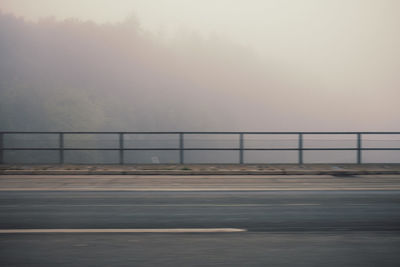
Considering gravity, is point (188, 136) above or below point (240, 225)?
above

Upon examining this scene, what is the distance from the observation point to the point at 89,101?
477 ft

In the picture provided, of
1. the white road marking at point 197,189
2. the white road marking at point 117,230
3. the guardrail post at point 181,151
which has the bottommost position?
the white road marking at point 117,230

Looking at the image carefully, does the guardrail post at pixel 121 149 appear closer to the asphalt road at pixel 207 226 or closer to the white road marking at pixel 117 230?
the asphalt road at pixel 207 226

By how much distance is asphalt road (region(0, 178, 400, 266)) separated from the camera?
5.43m

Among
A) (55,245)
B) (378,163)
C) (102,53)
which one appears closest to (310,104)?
(102,53)

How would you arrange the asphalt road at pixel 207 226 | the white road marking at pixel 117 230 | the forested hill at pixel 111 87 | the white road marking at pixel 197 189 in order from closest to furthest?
the asphalt road at pixel 207 226, the white road marking at pixel 117 230, the white road marking at pixel 197 189, the forested hill at pixel 111 87

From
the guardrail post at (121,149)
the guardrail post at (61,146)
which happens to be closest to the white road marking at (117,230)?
the guardrail post at (121,149)

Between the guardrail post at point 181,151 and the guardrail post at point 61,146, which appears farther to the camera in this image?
the guardrail post at point 181,151

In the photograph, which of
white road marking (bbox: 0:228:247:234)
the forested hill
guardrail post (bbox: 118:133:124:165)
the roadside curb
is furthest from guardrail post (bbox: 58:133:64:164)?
the forested hill

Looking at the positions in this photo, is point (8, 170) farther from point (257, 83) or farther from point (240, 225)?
point (257, 83)

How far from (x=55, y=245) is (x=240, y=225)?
2.87 meters

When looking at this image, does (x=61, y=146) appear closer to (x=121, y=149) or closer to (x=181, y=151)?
(x=121, y=149)

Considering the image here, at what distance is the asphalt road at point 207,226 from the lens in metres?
5.43

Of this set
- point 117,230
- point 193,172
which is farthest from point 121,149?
point 117,230
